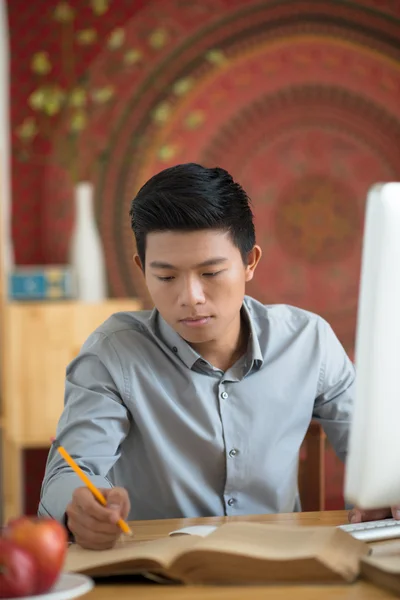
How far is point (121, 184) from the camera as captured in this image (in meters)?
3.94

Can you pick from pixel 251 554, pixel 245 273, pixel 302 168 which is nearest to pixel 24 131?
pixel 302 168

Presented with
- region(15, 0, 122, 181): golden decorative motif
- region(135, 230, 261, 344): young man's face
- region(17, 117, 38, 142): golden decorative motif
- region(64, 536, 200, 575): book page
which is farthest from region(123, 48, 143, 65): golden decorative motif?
region(64, 536, 200, 575): book page

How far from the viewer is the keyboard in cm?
128

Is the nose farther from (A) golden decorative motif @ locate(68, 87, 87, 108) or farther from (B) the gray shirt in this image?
(A) golden decorative motif @ locate(68, 87, 87, 108)

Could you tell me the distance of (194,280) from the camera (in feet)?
5.16

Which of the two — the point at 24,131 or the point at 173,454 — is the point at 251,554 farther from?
the point at 24,131

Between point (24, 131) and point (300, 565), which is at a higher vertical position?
point (24, 131)

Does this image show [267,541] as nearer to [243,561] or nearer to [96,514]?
[243,561]

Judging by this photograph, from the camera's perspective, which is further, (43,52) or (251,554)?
(43,52)

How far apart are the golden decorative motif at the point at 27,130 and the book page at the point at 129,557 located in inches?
113

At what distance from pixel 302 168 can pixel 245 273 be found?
2.42m

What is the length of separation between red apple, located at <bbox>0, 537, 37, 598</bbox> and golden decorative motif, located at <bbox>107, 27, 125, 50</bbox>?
325 centimetres

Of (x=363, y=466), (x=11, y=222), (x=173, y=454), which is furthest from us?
(x=11, y=222)

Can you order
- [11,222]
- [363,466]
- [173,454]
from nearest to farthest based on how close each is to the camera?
[363,466] < [173,454] < [11,222]
